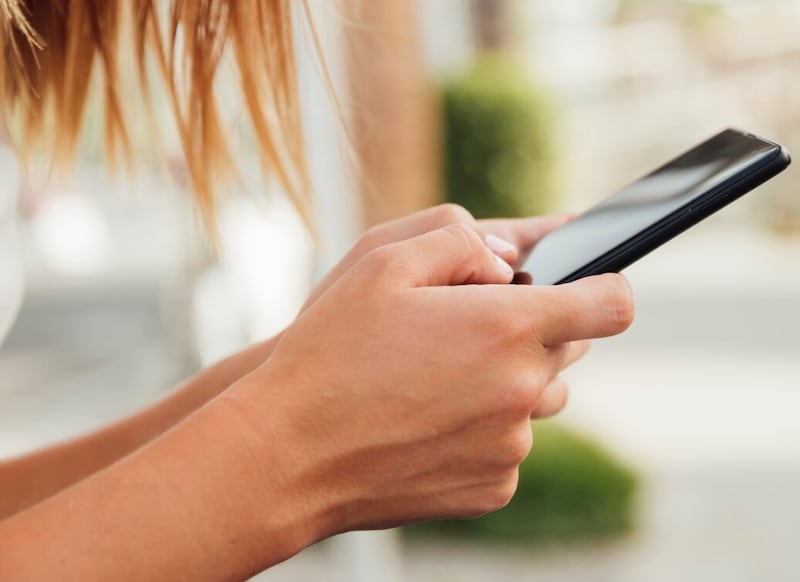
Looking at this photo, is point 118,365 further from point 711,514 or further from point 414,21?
point 711,514

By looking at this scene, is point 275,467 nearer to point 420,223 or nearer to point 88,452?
point 420,223

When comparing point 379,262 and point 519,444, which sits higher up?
point 379,262

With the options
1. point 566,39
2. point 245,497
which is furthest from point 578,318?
point 566,39

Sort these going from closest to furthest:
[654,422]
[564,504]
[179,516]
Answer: [179,516]
[564,504]
[654,422]

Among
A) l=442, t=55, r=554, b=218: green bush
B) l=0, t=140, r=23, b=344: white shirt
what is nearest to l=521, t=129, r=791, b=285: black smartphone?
l=0, t=140, r=23, b=344: white shirt

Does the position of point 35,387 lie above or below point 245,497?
below

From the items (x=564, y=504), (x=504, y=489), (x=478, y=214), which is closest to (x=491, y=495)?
(x=504, y=489)

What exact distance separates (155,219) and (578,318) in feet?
13.6

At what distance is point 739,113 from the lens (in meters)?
10.4

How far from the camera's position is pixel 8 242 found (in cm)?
126

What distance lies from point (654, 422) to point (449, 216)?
14.0ft

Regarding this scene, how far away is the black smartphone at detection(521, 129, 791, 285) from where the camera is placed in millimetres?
1037

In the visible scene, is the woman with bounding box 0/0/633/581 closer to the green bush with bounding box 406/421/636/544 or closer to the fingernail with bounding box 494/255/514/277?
the fingernail with bounding box 494/255/514/277

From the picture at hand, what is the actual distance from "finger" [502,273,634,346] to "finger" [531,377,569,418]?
223 mm
